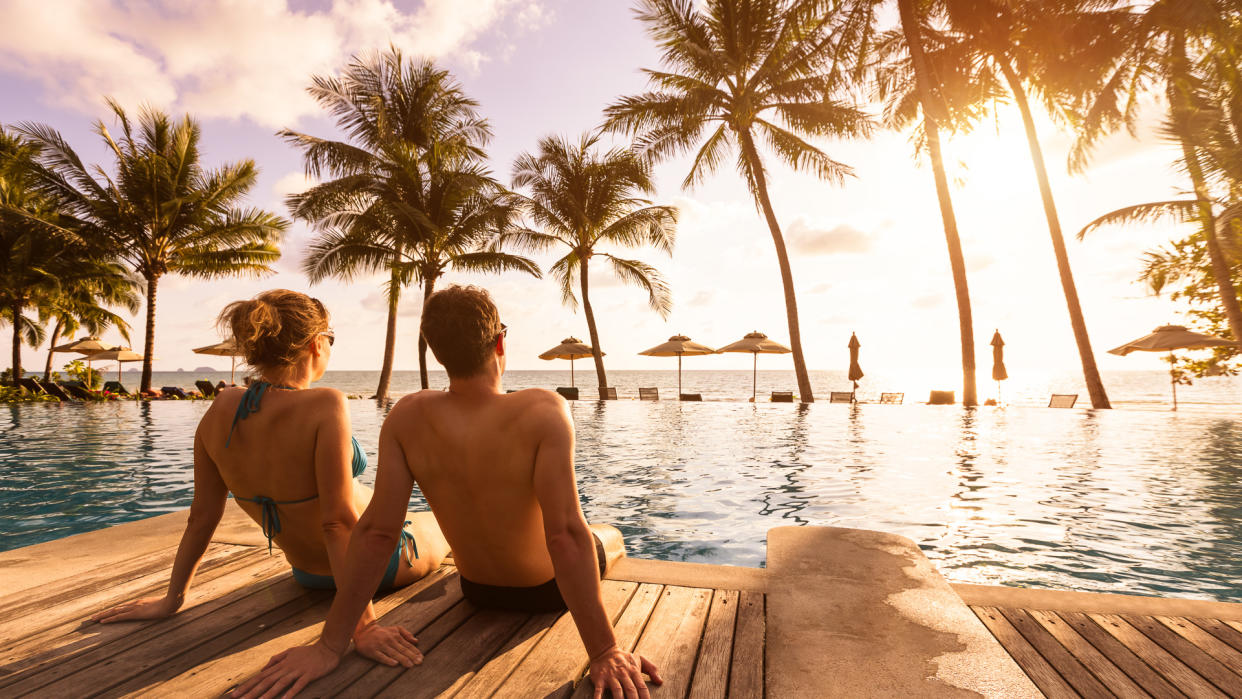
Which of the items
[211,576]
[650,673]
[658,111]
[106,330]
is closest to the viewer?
[650,673]

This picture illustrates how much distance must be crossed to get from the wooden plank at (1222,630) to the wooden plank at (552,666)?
248cm

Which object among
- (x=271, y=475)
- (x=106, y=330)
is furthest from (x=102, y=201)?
(x=271, y=475)

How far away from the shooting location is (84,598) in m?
2.51

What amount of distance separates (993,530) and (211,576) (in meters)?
5.96

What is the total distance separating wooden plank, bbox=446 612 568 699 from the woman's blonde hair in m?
1.27

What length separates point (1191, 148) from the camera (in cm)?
1156

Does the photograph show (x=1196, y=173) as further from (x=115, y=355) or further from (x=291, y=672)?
(x=115, y=355)

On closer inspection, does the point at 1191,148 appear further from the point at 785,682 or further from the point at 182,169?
the point at 182,169

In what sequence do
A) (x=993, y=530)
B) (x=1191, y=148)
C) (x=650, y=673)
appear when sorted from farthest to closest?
(x=1191, y=148) → (x=993, y=530) → (x=650, y=673)

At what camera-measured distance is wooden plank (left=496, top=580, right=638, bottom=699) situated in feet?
5.60

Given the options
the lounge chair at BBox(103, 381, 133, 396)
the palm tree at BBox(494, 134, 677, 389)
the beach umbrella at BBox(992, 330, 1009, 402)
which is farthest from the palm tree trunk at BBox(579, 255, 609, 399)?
the lounge chair at BBox(103, 381, 133, 396)

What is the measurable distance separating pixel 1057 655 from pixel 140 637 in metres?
3.38

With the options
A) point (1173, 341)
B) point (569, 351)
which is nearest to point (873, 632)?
point (1173, 341)

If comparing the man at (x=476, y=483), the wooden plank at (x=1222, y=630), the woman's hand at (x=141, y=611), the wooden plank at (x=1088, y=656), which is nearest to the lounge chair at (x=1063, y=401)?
the wooden plank at (x=1222, y=630)
